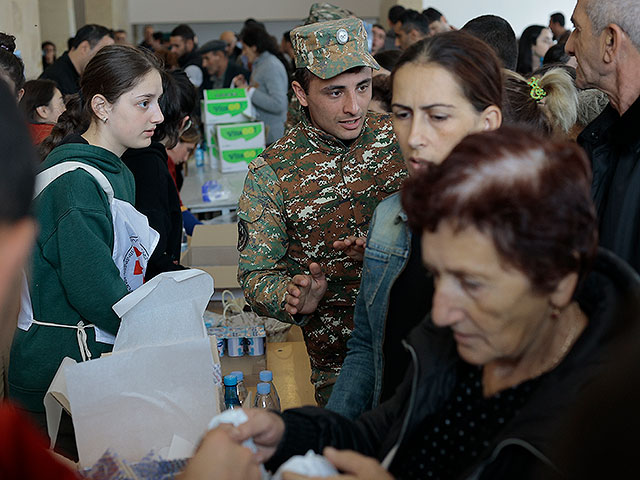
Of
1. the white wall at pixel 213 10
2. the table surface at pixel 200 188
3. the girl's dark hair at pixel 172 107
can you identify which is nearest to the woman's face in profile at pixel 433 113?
the girl's dark hair at pixel 172 107

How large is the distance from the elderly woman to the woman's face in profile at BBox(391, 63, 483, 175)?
0.38 m

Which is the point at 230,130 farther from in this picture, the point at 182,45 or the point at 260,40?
the point at 182,45

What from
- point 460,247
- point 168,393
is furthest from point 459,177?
point 168,393

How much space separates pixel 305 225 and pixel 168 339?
630 mm

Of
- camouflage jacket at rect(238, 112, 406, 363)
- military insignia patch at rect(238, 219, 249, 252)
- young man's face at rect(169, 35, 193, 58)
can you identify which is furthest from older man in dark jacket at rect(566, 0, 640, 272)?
young man's face at rect(169, 35, 193, 58)

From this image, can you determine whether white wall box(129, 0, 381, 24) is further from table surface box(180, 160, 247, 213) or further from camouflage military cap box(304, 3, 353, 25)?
camouflage military cap box(304, 3, 353, 25)

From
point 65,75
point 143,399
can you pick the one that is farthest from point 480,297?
point 65,75

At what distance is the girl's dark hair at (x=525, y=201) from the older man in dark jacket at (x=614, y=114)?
2.49 ft

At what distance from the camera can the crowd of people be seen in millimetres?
1003

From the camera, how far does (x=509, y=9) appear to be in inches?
563

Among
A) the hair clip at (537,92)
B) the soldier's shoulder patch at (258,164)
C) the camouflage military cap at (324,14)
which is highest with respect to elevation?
the camouflage military cap at (324,14)

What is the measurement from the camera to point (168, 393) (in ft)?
5.33

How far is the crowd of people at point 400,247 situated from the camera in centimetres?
100

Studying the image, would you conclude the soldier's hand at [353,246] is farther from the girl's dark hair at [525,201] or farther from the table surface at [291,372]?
the girl's dark hair at [525,201]
